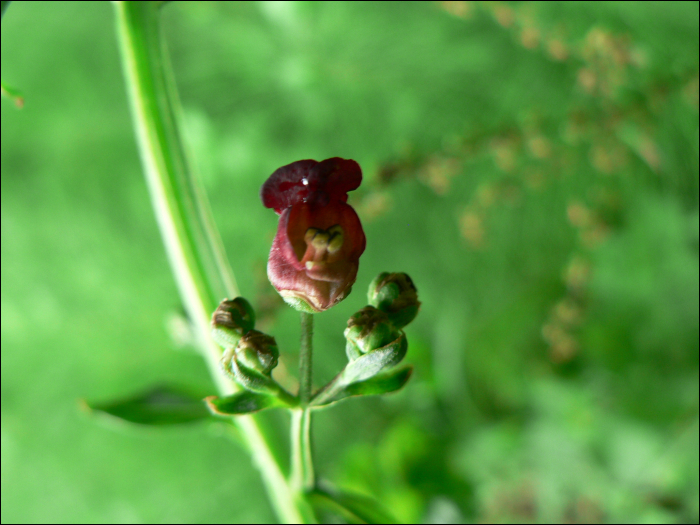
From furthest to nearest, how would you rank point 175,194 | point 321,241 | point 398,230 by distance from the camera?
point 398,230
point 175,194
point 321,241

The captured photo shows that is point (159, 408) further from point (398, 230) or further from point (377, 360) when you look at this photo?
point (398, 230)

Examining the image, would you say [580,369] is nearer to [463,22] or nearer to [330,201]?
[463,22]

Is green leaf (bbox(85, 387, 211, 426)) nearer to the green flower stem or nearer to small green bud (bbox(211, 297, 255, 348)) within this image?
the green flower stem

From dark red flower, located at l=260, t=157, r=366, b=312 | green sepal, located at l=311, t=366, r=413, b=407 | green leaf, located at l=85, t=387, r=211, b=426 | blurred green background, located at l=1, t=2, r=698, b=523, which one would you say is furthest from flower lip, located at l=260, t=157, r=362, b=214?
blurred green background, located at l=1, t=2, r=698, b=523

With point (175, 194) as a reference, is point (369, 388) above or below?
below

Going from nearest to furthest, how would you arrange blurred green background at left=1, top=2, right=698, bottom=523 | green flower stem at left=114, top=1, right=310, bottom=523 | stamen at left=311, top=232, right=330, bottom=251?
stamen at left=311, top=232, right=330, bottom=251, green flower stem at left=114, top=1, right=310, bottom=523, blurred green background at left=1, top=2, right=698, bottom=523

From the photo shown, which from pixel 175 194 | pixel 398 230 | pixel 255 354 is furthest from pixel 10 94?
pixel 398 230
